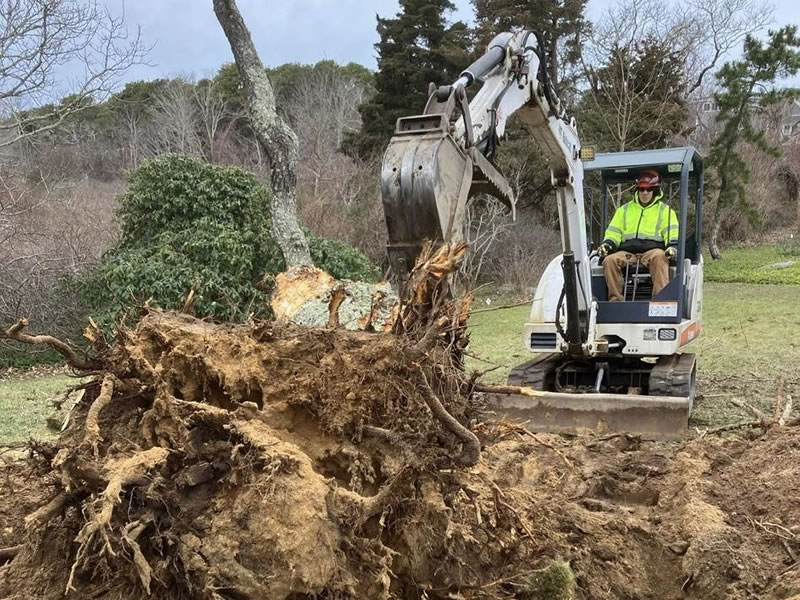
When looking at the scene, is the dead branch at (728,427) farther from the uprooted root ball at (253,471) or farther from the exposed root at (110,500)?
the exposed root at (110,500)

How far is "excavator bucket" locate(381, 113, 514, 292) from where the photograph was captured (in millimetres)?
3141

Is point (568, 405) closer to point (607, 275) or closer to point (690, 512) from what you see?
point (607, 275)

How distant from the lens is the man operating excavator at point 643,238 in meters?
6.83

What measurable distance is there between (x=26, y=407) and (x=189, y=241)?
3.92 m

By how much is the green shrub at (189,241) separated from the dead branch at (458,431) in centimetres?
826

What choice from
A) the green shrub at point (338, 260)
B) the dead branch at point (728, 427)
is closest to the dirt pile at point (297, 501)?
the dead branch at point (728, 427)

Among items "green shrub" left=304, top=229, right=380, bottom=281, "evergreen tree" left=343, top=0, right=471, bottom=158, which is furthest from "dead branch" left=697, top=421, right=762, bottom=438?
"evergreen tree" left=343, top=0, right=471, bottom=158

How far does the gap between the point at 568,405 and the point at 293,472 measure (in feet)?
13.3

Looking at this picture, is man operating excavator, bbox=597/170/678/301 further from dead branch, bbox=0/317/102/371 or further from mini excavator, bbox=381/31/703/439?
dead branch, bbox=0/317/102/371

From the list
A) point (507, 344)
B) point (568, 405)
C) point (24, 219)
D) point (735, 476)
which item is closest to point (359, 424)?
point (735, 476)

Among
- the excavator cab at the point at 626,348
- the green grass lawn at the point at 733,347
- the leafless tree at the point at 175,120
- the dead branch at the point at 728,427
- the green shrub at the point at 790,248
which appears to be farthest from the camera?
the green shrub at the point at 790,248

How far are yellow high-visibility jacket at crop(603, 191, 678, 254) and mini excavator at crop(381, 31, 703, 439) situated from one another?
0.49 ft

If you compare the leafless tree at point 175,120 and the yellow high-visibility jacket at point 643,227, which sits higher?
the leafless tree at point 175,120

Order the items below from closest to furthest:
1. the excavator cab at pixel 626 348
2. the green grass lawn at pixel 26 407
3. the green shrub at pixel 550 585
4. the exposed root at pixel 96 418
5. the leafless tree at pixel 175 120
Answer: the exposed root at pixel 96 418 < the green shrub at pixel 550 585 < the excavator cab at pixel 626 348 < the green grass lawn at pixel 26 407 < the leafless tree at pixel 175 120
